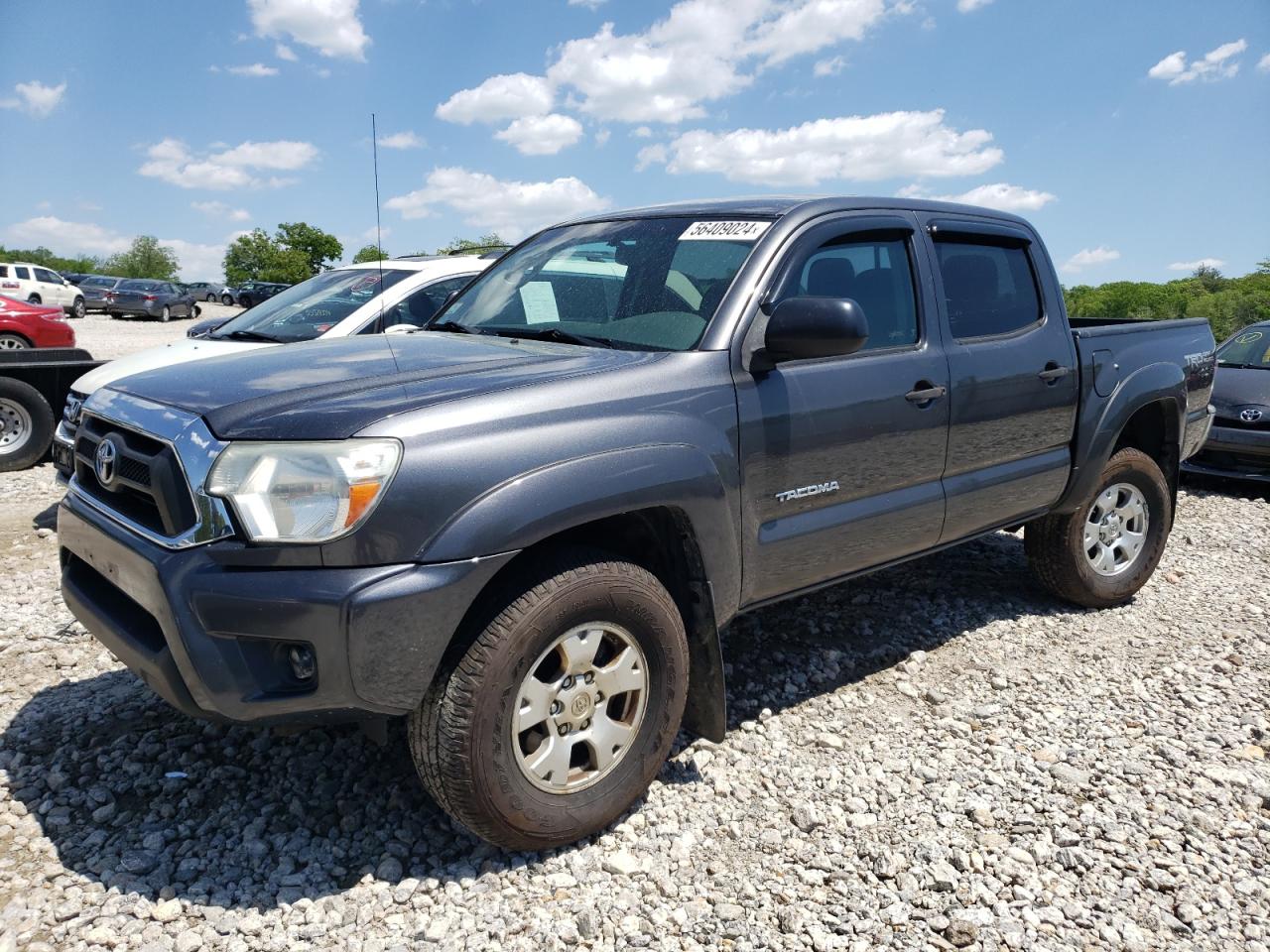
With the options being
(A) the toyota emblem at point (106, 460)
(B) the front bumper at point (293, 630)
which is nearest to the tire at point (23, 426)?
(A) the toyota emblem at point (106, 460)

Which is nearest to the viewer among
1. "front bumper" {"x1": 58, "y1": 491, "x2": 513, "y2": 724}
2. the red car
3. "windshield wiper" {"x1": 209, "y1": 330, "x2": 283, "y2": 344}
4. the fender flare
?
"front bumper" {"x1": 58, "y1": 491, "x2": 513, "y2": 724}

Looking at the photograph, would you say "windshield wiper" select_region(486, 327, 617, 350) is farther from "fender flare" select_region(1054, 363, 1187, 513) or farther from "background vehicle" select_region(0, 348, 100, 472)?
"background vehicle" select_region(0, 348, 100, 472)

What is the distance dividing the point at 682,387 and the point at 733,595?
695mm

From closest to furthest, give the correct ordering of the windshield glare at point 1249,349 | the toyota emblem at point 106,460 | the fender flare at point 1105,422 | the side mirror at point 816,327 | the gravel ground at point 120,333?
1. the toyota emblem at point 106,460
2. the side mirror at point 816,327
3. the fender flare at point 1105,422
4. the windshield glare at point 1249,349
5. the gravel ground at point 120,333

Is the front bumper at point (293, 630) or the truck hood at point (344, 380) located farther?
the truck hood at point (344, 380)

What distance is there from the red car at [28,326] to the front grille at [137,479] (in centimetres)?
1036

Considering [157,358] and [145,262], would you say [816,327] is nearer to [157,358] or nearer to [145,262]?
[157,358]

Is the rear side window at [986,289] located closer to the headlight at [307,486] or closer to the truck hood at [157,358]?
the headlight at [307,486]

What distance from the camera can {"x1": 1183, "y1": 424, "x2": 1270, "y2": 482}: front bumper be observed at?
7988 mm

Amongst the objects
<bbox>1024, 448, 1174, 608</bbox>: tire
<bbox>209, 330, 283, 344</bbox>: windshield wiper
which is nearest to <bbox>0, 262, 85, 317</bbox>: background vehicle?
<bbox>209, 330, 283, 344</bbox>: windshield wiper

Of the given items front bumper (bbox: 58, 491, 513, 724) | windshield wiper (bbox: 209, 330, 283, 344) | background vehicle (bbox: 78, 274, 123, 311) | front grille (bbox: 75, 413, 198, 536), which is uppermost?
background vehicle (bbox: 78, 274, 123, 311)

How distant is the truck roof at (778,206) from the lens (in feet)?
11.5

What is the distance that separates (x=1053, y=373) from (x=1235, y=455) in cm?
501

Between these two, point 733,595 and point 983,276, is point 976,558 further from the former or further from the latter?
point 733,595
